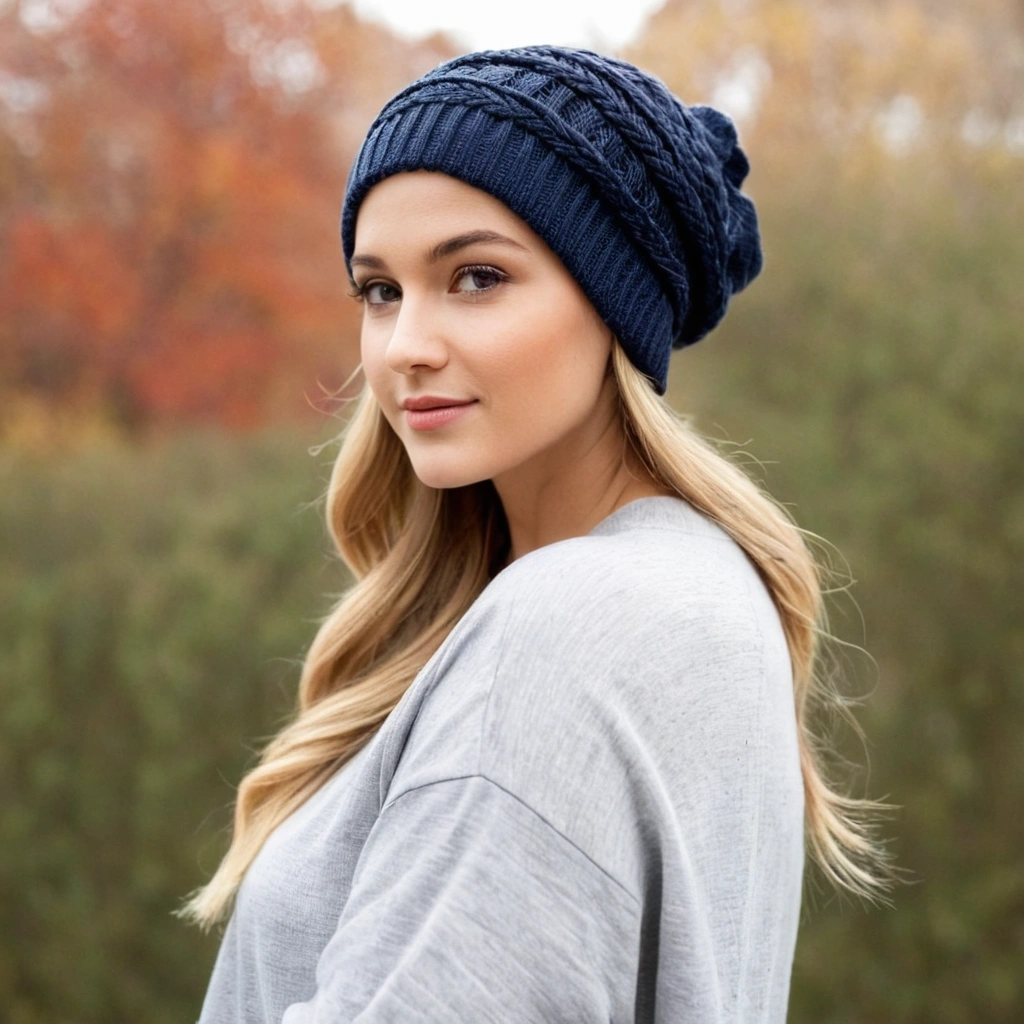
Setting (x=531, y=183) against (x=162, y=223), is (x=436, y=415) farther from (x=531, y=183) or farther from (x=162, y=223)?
(x=162, y=223)

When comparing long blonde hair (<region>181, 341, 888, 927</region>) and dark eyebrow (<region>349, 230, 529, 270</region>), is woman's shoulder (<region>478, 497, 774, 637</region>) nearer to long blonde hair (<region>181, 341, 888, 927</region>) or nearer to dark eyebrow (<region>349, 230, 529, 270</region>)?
long blonde hair (<region>181, 341, 888, 927</region>)

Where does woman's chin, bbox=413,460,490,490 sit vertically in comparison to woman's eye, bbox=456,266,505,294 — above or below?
below

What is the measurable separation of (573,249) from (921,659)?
12.6ft

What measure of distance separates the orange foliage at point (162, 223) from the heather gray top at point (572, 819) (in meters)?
6.56

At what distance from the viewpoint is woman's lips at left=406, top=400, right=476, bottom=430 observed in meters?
1.48

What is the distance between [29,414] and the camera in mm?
7996

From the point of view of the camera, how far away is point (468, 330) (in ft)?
4.75

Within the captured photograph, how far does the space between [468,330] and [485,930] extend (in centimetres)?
69

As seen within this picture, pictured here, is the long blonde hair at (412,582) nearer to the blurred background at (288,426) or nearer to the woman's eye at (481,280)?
the woman's eye at (481,280)

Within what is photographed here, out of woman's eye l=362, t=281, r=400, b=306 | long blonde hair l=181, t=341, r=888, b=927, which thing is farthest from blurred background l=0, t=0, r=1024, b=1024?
woman's eye l=362, t=281, r=400, b=306

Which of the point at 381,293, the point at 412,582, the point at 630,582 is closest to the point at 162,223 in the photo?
the point at 412,582

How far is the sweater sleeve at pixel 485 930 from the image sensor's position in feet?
3.51

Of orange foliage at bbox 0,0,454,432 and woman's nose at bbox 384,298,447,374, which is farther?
orange foliage at bbox 0,0,454,432

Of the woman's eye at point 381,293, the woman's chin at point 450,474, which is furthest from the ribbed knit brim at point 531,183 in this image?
the woman's chin at point 450,474
